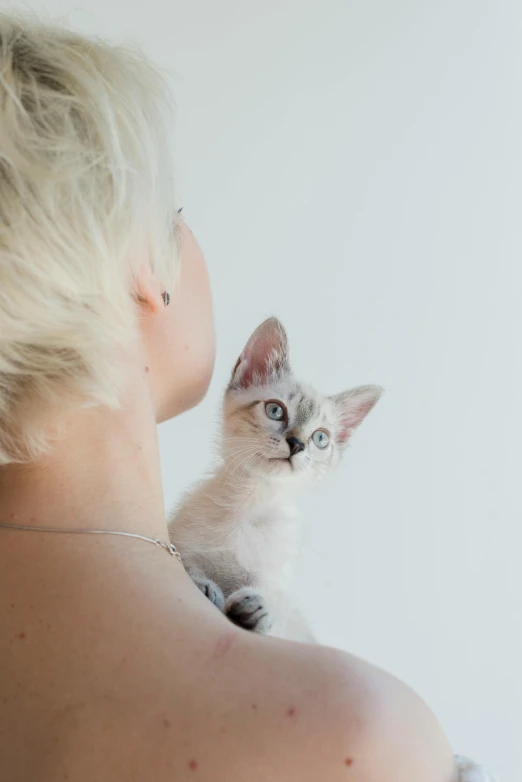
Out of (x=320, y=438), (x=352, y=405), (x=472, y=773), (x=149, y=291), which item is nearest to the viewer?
(x=472, y=773)

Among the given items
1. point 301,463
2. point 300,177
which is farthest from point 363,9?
point 301,463

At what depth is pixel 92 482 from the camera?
42.4 inches

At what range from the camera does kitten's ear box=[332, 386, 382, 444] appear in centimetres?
182

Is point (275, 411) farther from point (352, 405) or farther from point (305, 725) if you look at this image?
point (305, 725)

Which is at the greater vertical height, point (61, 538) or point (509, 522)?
point (61, 538)

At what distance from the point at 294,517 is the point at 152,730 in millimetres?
890

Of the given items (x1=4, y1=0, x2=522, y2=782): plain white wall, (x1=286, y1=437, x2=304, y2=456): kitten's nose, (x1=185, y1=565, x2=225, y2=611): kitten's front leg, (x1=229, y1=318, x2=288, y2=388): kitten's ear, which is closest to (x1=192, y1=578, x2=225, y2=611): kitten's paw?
(x1=185, y1=565, x2=225, y2=611): kitten's front leg

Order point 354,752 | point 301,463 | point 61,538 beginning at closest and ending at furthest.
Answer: point 354,752 < point 61,538 < point 301,463

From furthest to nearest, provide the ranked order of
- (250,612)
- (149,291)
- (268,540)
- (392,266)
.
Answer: (392,266), (268,540), (250,612), (149,291)

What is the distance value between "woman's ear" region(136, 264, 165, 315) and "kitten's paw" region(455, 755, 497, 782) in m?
0.70

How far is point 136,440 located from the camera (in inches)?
44.7

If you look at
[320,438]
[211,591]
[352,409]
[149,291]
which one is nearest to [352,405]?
[352,409]

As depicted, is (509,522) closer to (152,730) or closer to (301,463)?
(301,463)

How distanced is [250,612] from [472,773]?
1.29 feet
